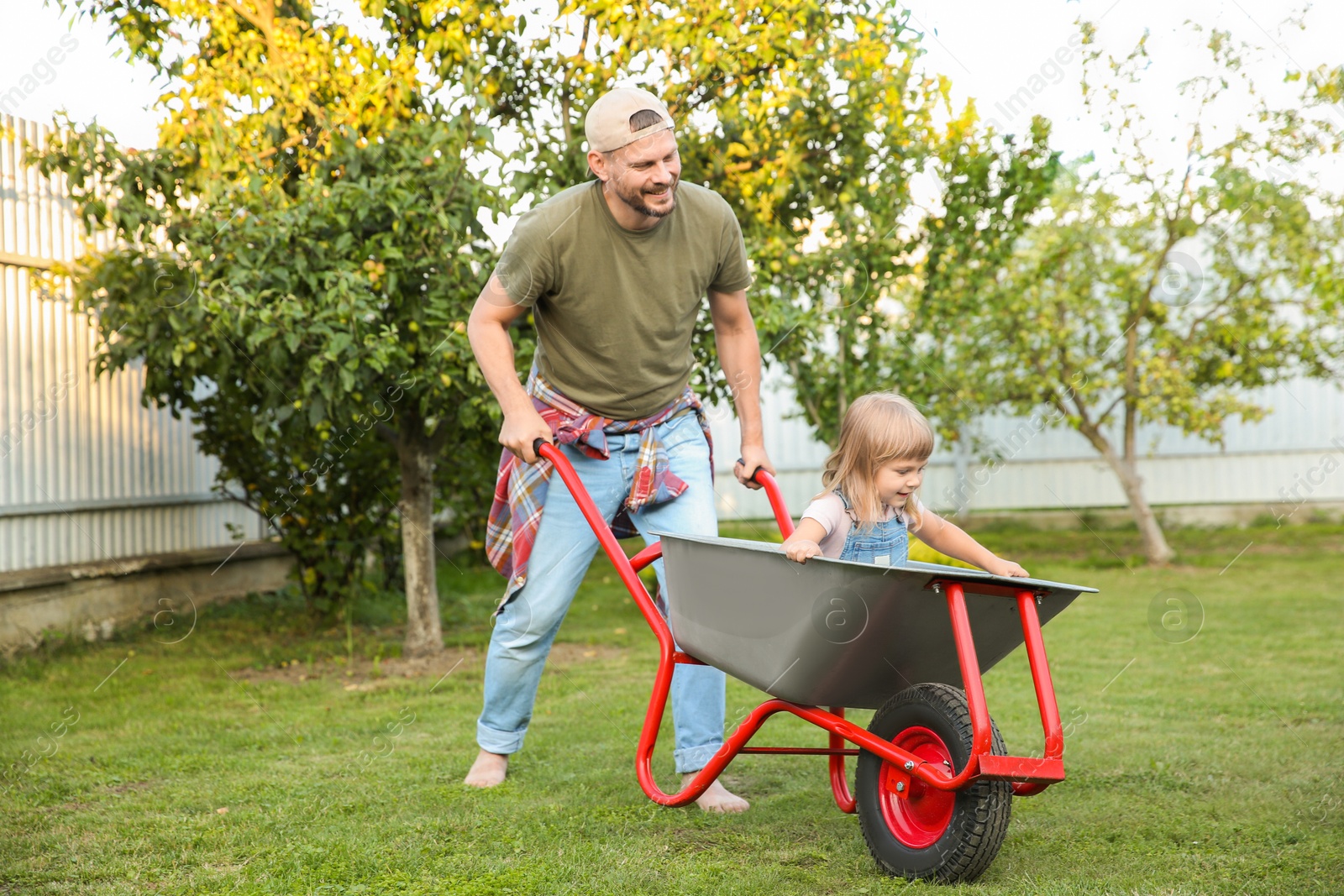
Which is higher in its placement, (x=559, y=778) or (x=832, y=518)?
(x=832, y=518)

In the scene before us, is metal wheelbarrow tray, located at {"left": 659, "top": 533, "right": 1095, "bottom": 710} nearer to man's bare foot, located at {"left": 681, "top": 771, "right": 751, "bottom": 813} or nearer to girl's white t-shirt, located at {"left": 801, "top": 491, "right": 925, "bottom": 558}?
girl's white t-shirt, located at {"left": 801, "top": 491, "right": 925, "bottom": 558}

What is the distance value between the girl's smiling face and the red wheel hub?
1.40 feet

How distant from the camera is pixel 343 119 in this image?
4.00 m

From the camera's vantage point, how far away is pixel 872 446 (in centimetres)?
213

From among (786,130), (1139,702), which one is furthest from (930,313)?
(1139,702)

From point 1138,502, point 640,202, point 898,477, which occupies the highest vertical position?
point 640,202

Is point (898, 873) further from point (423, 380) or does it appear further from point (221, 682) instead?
point (221, 682)

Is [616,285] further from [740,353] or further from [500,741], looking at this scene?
[500,741]

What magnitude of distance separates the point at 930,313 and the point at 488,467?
2.19m

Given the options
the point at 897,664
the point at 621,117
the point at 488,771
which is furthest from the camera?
the point at 488,771

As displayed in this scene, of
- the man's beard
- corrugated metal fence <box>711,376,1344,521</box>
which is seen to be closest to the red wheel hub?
the man's beard

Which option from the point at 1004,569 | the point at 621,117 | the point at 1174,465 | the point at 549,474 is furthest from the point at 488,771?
the point at 1174,465

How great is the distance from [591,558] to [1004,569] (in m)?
0.96

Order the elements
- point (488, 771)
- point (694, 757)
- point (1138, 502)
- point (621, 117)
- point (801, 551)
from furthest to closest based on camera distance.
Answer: point (1138, 502) → point (488, 771) → point (694, 757) → point (621, 117) → point (801, 551)
